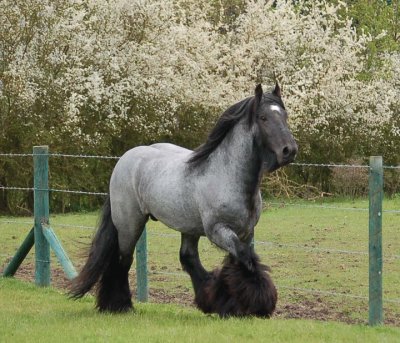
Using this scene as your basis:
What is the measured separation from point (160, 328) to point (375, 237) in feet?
7.28

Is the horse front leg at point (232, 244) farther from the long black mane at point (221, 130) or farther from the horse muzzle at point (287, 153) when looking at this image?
the horse muzzle at point (287, 153)

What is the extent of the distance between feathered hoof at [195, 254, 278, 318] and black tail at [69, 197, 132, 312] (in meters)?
1.35

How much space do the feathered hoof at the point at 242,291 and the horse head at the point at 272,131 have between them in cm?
92

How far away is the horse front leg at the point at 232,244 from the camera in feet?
26.3

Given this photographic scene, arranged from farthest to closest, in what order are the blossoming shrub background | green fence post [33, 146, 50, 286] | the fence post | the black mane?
the blossoming shrub background < green fence post [33, 146, 50, 286] < the fence post < the black mane

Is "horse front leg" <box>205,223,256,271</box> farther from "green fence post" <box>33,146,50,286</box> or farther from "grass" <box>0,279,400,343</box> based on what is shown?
"green fence post" <box>33,146,50,286</box>

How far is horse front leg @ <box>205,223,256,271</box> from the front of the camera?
802 centimetres

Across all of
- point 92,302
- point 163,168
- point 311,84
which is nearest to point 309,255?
point 92,302

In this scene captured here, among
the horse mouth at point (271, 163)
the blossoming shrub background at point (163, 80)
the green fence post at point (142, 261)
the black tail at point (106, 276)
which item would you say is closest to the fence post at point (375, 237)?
the horse mouth at point (271, 163)

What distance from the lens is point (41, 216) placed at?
11625 millimetres

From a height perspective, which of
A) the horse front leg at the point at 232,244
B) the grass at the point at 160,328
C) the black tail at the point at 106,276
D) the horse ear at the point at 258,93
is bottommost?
→ the grass at the point at 160,328

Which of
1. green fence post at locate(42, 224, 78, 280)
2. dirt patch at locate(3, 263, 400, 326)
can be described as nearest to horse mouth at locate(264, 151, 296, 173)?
dirt patch at locate(3, 263, 400, 326)

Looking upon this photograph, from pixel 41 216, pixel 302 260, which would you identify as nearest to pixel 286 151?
pixel 41 216

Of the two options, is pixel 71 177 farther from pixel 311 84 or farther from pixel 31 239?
pixel 31 239
